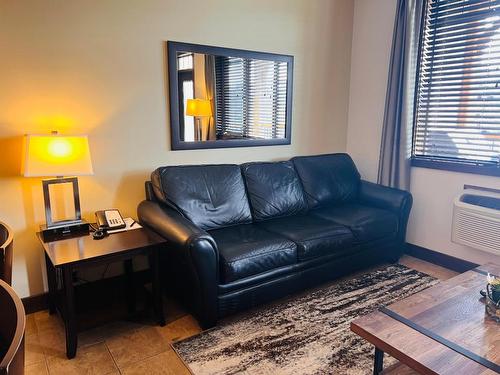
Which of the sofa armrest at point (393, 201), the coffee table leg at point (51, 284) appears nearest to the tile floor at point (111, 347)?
the coffee table leg at point (51, 284)

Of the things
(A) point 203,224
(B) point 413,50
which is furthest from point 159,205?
(B) point 413,50

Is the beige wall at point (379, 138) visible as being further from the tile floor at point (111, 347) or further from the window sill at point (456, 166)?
the tile floor at point (111, 347)

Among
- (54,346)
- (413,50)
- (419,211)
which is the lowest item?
(54,346)

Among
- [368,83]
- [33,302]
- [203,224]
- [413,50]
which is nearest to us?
[33,302]

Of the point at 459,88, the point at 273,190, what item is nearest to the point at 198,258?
the point at 273,190

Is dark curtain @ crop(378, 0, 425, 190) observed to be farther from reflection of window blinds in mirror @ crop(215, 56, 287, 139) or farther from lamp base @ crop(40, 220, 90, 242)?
lamp base @ crop(40, 220, 90, 242)

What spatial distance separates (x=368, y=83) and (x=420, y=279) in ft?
6.39

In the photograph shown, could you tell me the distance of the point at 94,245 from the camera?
6.91 ft

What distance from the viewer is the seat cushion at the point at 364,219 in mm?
2826

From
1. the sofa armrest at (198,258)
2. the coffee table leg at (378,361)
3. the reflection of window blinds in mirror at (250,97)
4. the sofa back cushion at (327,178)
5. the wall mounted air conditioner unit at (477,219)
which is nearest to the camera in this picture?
the coffee table leg at (378,361)

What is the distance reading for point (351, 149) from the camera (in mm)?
3947

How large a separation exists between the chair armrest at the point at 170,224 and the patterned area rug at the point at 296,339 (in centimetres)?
57

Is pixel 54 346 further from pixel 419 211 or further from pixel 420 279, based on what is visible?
pixel 419 211

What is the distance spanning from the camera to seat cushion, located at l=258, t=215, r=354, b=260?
8.23 feet
